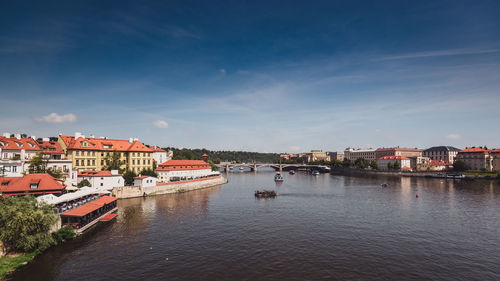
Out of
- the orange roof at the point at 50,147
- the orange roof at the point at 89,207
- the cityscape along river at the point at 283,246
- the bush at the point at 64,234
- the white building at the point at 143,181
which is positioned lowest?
the cityscape along river at the point at 283,246

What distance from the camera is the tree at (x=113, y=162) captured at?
272 feet

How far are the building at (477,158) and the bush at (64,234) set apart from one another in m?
201

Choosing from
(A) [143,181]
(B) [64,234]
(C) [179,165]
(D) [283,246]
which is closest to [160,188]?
(A) [143,181]

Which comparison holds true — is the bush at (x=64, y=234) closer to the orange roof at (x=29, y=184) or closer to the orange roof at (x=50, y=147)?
the orange roof at (x=29, y=184)

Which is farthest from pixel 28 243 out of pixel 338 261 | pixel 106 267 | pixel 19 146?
pixel 19 146

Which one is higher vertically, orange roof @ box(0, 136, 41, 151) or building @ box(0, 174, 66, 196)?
orange roof @ box(0, 136, 41, 151)

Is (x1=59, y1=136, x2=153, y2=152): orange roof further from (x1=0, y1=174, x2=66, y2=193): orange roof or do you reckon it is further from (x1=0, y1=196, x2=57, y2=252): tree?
(x1=0, y1=196, x2=57, y2=252): tree

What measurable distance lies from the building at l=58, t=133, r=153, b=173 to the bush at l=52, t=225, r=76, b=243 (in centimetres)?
4677

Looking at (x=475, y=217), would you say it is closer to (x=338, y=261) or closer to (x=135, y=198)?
(x=338, y=261)

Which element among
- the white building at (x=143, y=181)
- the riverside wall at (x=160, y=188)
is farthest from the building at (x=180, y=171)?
the white building at (x=143, y=181)

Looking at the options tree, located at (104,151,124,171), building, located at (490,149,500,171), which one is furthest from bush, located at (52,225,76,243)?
building, located at (490,149,500,171)

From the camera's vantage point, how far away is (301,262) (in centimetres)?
→ 3228

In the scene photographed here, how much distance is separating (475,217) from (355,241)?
3233 centimetres

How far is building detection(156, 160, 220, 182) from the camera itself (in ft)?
306
